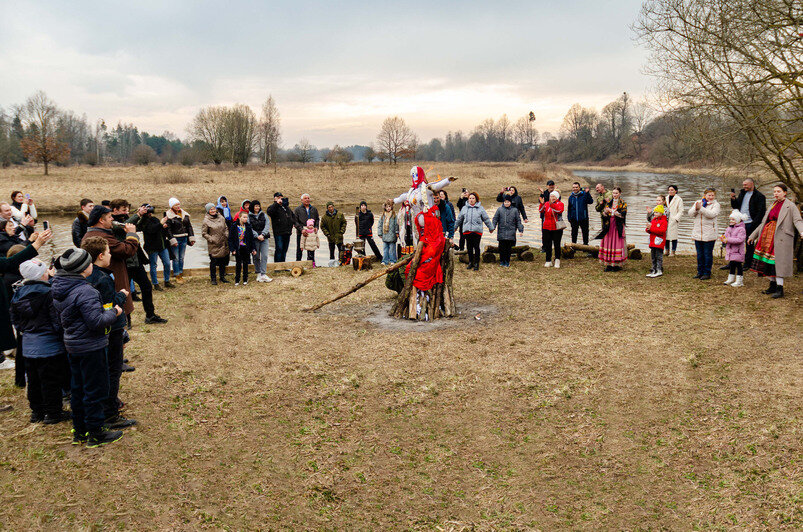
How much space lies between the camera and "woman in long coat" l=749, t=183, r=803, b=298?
931 cm

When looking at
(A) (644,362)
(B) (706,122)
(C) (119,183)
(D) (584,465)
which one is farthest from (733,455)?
(C) (119,183)

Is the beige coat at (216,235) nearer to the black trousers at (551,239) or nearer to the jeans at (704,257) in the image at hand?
the black trousers at (551,239)

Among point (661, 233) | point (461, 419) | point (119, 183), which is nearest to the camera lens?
point (461, 419)

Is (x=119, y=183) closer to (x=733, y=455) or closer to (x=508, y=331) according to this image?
(x=508, y=331)

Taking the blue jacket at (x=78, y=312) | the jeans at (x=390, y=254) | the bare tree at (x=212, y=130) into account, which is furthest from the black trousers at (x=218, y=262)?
the bare tree at (x=212, y=130)

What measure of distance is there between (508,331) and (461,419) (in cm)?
305

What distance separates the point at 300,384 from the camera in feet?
21.5

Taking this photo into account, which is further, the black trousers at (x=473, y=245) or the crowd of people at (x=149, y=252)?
the black trousers at (x=473, y=245)

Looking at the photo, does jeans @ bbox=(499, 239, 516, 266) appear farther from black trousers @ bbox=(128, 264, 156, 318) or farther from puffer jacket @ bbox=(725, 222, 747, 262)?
black trousers @ bbox=(128, 264, 156, 318)

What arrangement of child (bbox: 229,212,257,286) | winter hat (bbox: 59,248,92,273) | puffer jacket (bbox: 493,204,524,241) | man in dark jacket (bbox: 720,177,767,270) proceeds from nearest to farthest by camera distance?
winter hat (bbox: 59,248,92,273) < man in dark jacket (bbox: 720,177,767,270) < child (bbox: 229,212,257,286) < puffer jacket (bbox: 493,204,524,241)

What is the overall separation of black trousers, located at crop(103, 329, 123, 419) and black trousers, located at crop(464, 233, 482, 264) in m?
8.91

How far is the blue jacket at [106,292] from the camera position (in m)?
5.24

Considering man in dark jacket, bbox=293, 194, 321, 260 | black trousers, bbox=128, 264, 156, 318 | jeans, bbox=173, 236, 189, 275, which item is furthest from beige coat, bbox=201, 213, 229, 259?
black trousers, bbox=128, 264, 156, 318

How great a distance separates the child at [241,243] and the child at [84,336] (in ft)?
22.1
